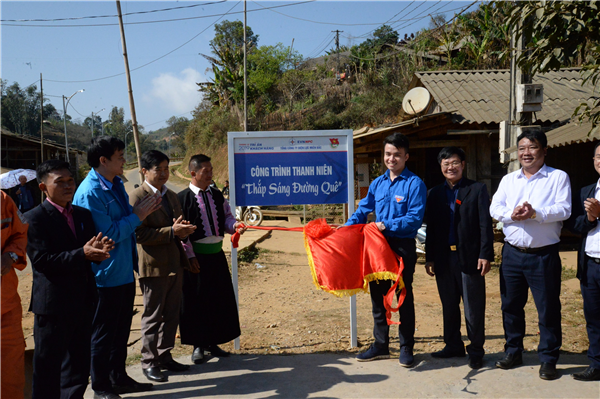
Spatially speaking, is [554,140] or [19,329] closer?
[19,329]

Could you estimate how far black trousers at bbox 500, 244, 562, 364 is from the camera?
11.8 ft

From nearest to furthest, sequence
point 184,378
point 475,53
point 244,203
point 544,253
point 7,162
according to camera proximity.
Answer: point 544,253
point 184,378
point 244,203
point 475,53
point 7,162

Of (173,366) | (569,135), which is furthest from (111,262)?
(569,135)

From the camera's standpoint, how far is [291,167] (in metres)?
4.64

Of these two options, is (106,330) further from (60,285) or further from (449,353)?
(449,353)

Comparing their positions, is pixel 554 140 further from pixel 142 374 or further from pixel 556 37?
pixel 142 374

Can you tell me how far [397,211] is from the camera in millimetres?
3973

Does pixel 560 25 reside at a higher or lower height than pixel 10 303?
higher

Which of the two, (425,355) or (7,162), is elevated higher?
(7,162)

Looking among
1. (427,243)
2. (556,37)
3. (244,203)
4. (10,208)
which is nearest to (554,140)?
(556,37)

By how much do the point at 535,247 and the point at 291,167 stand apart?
92.0 inches

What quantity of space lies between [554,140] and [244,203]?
297 inches

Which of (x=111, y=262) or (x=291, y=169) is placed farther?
(x=291, y=169)

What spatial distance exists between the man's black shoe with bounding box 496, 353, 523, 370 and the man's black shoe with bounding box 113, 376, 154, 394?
9.60 feet
